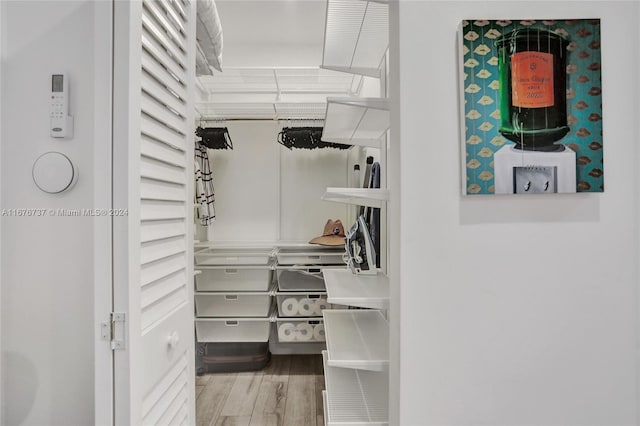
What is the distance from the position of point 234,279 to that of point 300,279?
0.50 metres

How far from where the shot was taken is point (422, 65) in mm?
1023

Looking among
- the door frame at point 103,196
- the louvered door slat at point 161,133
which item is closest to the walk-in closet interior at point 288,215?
the louvered door slat at point 161,133

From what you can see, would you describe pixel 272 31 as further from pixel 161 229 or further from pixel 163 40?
pixel 161 229

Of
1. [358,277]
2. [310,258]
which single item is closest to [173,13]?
[358,277]

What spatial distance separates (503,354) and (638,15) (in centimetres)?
104

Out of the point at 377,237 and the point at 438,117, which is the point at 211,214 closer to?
the point at 377,237

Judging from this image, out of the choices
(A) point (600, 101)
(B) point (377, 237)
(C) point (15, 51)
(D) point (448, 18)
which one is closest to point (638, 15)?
(A) point (600, 101)

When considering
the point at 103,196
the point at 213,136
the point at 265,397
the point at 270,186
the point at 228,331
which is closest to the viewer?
the point at 103,196

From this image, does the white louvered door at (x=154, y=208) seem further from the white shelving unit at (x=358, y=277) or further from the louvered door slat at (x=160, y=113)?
the white shelving unit at (x=358, y=277)

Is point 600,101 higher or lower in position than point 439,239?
higher

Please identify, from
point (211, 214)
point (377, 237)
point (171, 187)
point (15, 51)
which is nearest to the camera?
point (15, 51)

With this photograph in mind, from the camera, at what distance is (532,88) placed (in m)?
1.00

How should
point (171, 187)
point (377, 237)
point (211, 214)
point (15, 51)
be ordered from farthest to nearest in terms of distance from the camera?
point (211, 214) → point (377, 237) → point (171, 187) → point (15, 51)

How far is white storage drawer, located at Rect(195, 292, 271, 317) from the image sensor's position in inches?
107
